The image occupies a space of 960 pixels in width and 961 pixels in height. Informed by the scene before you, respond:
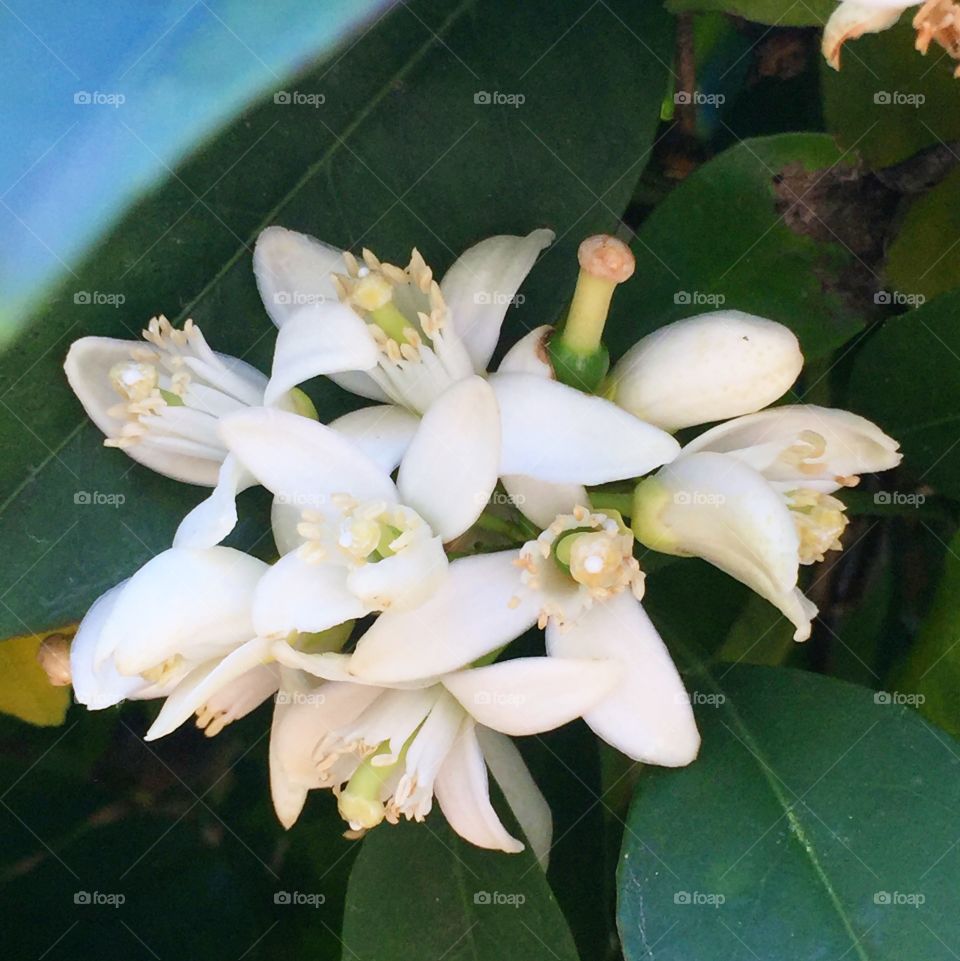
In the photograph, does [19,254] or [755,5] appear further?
[755,5]

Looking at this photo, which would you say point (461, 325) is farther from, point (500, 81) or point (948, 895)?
point (948, 895)

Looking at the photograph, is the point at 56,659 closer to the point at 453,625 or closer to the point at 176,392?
the point at 176,392

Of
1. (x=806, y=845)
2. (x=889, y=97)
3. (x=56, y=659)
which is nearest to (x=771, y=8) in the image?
(x=889, y=97)

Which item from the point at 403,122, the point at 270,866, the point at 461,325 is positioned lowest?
the point at 270,866

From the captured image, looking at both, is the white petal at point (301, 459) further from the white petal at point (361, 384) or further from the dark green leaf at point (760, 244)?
the dark green leaf at point (760, 244)

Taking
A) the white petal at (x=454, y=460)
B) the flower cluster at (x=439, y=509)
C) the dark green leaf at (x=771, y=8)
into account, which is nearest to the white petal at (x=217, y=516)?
the flower cluster at (x=439, y=509)

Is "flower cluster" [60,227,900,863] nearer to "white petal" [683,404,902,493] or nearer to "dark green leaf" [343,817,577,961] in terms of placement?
"white petal" [683,404,902,493]

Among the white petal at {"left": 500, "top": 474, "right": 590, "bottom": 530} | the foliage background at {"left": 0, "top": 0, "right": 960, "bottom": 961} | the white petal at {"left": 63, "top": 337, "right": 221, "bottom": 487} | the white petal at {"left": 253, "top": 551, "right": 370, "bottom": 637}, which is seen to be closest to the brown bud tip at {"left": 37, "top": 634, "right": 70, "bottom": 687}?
the foliage background at {"left": 0, "top": 0, "right": 960, "bottom": 961}

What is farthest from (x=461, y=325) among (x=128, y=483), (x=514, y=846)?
(x=514, y=846)
